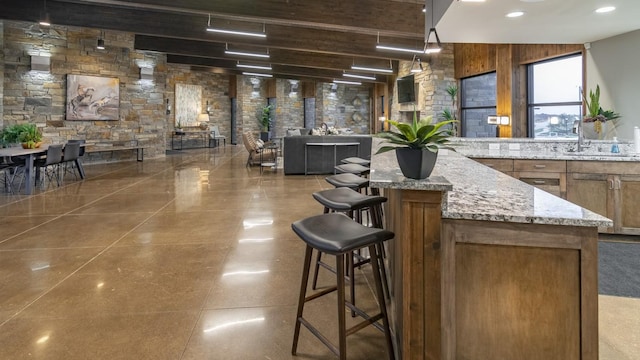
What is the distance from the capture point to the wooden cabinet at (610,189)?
3.65 meters

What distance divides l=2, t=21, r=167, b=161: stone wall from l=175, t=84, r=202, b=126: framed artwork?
393 cm

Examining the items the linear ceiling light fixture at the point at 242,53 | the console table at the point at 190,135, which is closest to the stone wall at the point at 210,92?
the console table at the point at 190,135

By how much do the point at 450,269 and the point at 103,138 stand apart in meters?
11.0

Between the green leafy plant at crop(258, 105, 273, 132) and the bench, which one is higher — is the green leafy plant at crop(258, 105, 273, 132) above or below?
above

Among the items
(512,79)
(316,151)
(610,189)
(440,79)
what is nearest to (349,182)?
(610,189)

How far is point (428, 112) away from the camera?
30.8ft

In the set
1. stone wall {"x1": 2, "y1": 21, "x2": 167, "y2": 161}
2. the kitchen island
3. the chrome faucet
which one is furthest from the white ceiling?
stone wall {"x1": 2, "y1": 21, "x2": 167, "y2": 161}

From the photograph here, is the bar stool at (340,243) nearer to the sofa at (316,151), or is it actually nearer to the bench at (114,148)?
the sofa at (316,151)

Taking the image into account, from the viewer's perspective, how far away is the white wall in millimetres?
4004

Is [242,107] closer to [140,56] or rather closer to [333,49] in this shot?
[140,56]

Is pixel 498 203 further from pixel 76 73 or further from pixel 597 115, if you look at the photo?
pixel 76 73

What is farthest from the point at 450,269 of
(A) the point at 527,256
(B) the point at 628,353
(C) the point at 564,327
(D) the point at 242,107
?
(D) the point at 242,107

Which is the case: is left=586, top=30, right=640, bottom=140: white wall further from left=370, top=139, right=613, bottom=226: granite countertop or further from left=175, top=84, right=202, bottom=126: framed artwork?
left=175, top=84, right=202, bottom=126: framed artwork

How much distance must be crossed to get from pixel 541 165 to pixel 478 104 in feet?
17.4
